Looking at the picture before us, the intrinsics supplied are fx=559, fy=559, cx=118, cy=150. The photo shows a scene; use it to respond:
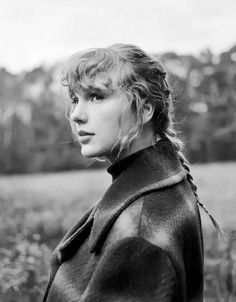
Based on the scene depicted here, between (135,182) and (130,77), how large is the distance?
212mm

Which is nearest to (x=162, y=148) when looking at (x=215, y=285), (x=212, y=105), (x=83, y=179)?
(x=215, y=285)

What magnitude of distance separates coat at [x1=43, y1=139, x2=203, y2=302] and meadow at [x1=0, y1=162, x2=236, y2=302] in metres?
1.68

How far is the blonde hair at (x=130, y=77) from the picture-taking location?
3.63 feet

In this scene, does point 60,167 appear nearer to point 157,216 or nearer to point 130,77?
point 130,77

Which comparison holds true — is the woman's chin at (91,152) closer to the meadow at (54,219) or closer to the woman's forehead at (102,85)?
the woman's forehead at (102,85)

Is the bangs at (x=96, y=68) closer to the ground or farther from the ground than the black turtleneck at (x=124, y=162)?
farther from the ground

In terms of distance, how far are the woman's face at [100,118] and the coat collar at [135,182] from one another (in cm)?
6

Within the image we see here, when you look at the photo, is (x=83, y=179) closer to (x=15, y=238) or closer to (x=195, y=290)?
(x=15, y=238)

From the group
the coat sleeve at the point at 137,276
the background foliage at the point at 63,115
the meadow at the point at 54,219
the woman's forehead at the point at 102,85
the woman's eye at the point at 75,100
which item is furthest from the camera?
the background foliage at the point at 63,115

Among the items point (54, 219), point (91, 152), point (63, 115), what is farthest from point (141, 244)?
point (54, 219)

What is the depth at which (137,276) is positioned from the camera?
94cm

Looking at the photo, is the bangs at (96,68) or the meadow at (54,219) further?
→ the meadow at (54,219)

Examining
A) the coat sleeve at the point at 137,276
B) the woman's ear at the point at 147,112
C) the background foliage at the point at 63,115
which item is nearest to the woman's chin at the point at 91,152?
the woman's ear at the point at 147,112

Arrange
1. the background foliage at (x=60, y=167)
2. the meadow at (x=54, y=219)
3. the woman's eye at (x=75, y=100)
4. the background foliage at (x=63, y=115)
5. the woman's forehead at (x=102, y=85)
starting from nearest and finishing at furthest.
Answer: the woman's forehead at (x=102, y=85), the woman's eye at (x=75, y=100), the meadow at (x=54, y=219), the background foliage at (x=60, y=167), the background foliage at (x=63, y=115)
